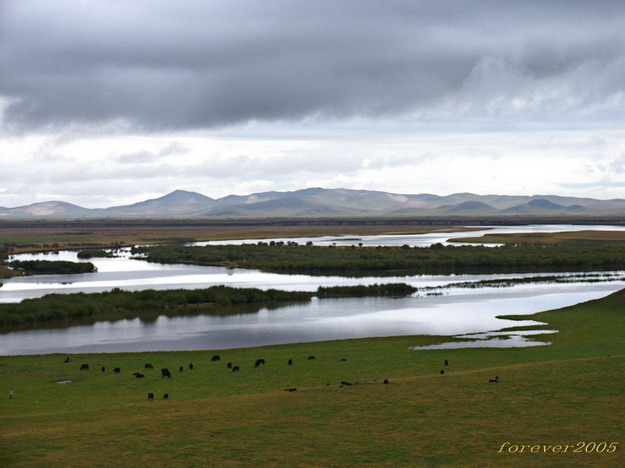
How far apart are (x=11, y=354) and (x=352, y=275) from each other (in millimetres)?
45702

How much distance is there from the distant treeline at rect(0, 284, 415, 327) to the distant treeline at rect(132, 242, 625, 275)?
21.8m

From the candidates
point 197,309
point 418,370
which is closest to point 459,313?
point 197,309

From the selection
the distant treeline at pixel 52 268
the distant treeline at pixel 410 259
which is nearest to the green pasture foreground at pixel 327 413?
the distant treeline at pixel 52 268

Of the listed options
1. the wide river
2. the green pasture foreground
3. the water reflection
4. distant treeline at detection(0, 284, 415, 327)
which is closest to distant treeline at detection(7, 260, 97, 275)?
the wide river

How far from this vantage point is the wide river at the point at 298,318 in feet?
132

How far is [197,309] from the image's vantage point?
5359 cm

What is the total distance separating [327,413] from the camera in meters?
20.1

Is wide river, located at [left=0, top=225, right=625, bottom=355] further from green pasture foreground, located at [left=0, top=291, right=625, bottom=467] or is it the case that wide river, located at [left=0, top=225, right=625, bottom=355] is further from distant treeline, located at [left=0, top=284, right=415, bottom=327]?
green pasture foreground, located at [left=0, top=291, right=625, bottom=467]

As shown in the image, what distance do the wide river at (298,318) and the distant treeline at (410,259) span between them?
1050cm

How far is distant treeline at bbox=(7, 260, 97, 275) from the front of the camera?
270ft

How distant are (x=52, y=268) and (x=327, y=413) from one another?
69.6 metres

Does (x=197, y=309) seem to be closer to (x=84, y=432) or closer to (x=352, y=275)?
(x=352, y=275)

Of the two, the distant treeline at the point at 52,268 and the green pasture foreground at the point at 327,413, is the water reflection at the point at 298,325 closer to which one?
the green pasture foreground at the point at 327,413

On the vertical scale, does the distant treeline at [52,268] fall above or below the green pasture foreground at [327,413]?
above
